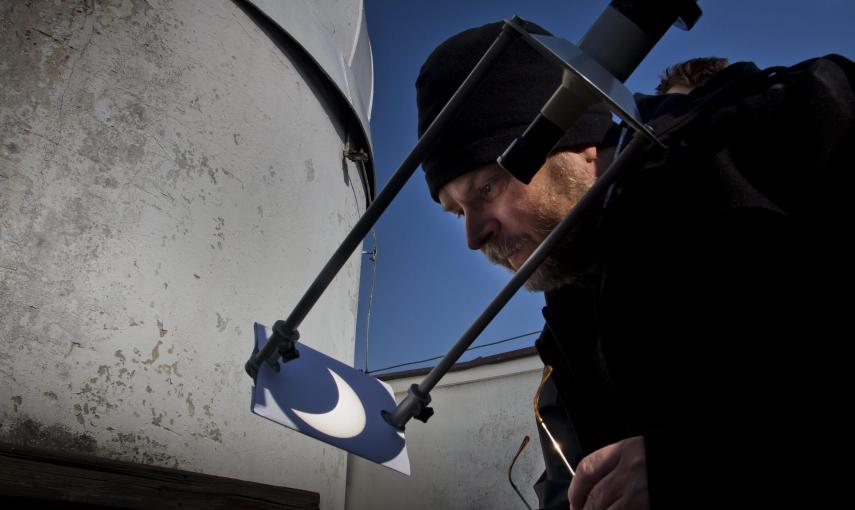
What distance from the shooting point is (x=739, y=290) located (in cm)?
53

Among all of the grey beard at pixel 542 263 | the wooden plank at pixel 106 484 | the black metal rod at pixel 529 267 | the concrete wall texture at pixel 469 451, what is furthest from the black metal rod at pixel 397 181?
the concrete wall texture at pixel 469 451

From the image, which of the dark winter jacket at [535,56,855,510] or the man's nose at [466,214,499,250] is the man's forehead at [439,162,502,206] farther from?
the dark winter jacket at [535,56,855,510]

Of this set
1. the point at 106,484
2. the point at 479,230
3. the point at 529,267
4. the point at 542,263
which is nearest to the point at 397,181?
the point at 529,267

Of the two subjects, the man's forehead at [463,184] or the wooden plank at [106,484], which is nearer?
the wooden plank at [106,484]

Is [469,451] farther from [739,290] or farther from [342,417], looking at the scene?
[739,290]

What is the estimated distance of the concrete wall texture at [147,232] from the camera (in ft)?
3.51

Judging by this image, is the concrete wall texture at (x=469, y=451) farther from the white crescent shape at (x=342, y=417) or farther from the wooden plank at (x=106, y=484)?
the white crescent shape at (x=342, y=417)

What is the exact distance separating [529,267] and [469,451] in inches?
82.3

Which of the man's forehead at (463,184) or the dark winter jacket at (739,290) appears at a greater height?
the man's forehead at (463,184)

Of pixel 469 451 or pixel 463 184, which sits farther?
pixel 469 451

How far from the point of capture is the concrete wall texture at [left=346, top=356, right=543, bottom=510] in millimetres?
2355

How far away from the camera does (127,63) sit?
134 centimetres

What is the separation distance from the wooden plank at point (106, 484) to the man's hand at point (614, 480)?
786 mm

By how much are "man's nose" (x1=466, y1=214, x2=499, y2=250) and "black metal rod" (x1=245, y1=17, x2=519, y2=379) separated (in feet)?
1.36
